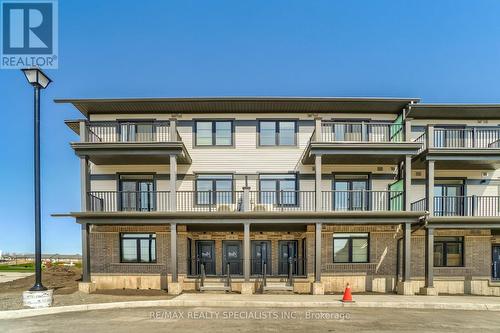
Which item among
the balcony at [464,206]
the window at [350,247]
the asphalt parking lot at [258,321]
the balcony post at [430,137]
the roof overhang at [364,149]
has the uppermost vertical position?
the balcony post at [430,137]

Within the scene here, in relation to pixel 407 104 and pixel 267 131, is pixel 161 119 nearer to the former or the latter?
pixel 267 131

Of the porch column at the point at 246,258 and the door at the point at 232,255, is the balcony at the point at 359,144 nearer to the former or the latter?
the porch column at the point at 246,258

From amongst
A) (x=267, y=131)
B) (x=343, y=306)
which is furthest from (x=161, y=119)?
(x=343, y=306)

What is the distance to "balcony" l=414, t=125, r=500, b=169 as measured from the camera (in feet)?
49.8

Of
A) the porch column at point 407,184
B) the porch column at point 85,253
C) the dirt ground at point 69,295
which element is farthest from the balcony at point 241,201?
the dirt ground at point 69,295

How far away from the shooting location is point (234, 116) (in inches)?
688

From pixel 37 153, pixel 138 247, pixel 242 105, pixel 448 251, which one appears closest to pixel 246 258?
pixel 138 247

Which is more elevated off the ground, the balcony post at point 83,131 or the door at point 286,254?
the balcony post at point 83,131

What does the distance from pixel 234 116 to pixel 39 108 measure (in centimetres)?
883

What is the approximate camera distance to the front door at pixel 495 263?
55.2 ft

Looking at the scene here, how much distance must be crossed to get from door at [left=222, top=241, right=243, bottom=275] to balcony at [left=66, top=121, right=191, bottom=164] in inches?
191

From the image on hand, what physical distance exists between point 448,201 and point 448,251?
8.37 ft

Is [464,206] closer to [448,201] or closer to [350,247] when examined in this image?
[448,201]

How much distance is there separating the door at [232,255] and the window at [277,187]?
275cm
